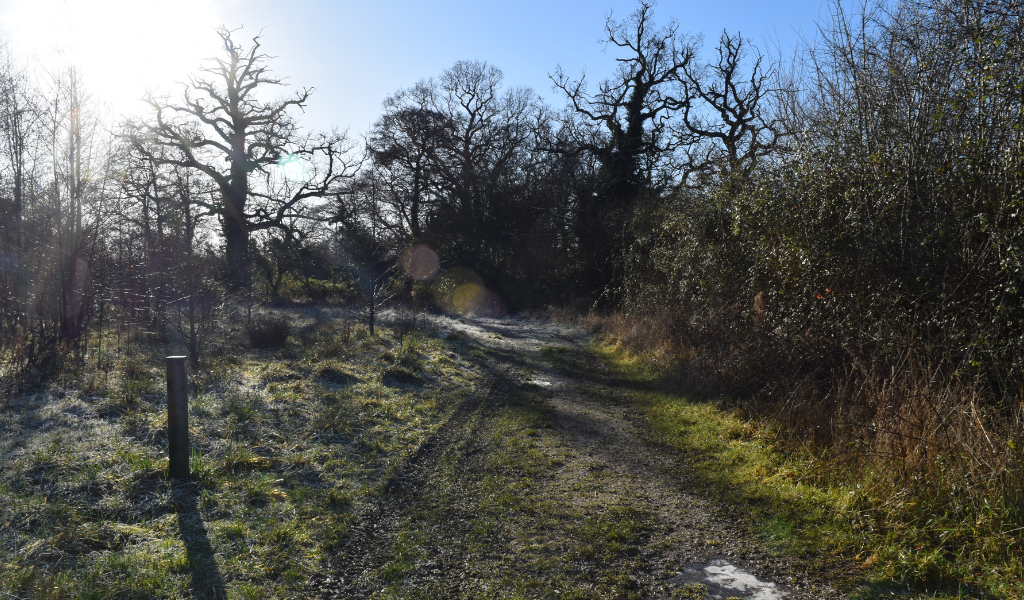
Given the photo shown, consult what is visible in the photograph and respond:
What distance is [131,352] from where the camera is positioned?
10266mm

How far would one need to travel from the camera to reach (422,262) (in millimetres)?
31344

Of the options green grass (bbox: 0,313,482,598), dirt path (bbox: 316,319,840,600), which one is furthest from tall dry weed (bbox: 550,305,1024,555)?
green grass (bbox: 0,313,482,598)

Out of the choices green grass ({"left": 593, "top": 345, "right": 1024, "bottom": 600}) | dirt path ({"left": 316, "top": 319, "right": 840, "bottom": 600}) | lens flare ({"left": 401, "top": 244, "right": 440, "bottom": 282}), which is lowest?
dirt path ({"left": 316, "top": 319, "right": 840, "bottom": 600})

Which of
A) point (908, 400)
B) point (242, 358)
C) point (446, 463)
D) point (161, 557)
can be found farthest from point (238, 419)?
point (908, 400)

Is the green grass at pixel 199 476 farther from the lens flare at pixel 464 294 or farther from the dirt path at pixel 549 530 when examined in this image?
the lens flare at pixel 464 294

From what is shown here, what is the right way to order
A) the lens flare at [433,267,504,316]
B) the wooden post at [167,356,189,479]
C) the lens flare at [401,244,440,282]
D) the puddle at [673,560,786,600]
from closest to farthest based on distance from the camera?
1. the puddle at [673,560,786,600]
2. the wooden post at [167,356,189,479]
3. the lens flare at [433,267,504,316]
4. the lens flare at [401,244,440,282]

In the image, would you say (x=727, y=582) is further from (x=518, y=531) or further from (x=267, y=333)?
(x=267, y=333)

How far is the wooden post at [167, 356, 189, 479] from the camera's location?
4883mm

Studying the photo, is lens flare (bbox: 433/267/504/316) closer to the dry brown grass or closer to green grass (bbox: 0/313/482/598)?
green grass (bbox: 0/313/482/598)

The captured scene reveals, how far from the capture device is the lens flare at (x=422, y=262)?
1218 inches

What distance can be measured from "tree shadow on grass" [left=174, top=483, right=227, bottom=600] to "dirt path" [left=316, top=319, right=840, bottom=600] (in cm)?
64

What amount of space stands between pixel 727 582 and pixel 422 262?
28.7 metres

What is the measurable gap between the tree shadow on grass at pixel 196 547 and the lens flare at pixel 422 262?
2636 centimetres

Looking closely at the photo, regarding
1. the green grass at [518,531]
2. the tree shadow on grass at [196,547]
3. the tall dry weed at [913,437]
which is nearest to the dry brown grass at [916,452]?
the tall dry weed at [913,437]
